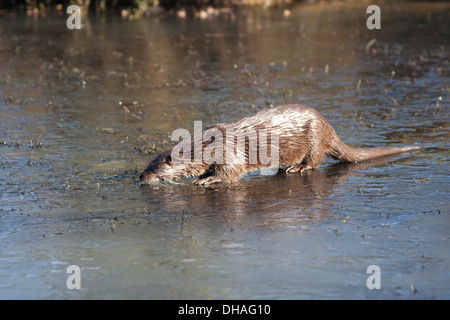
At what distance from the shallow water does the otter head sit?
0.14 metres

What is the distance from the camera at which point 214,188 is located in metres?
6.80

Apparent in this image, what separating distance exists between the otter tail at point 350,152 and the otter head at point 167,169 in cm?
140

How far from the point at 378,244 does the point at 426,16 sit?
603 inches

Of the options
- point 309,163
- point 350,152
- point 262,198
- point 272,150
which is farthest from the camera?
point 350,152

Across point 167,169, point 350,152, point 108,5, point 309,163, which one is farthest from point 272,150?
point 108,5

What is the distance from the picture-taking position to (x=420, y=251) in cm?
503

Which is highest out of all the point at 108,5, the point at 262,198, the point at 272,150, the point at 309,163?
the point at 108,5

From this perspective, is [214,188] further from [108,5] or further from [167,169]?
[108,5]

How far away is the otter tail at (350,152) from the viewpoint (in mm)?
7438

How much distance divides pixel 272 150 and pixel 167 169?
3.62ft

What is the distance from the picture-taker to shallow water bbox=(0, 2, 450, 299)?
4723 mm

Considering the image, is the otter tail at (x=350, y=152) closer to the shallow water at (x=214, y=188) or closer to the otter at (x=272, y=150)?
the otter at (x=272, y=150)

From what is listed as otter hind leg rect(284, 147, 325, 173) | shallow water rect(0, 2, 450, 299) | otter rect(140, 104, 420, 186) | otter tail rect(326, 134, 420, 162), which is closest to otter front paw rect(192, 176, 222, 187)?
otter rect(140, 104, 420, 186)

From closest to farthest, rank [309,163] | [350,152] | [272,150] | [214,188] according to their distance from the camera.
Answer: [214,188] → [272,150] → [309,163] → [350,152]
